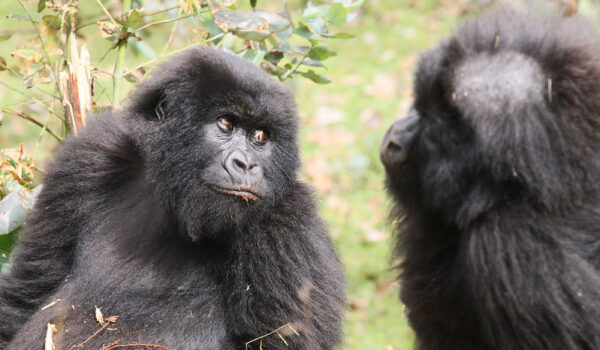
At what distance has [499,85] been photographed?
9.89 ft

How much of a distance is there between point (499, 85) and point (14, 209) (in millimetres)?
2785

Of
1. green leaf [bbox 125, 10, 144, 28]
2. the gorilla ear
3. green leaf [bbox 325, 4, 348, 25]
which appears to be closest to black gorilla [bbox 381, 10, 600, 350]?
green leaf [bbox 325, 4, 348, 25]

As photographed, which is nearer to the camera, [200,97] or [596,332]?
[596,332]

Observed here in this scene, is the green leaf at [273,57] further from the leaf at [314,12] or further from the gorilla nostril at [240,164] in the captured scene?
the gorilla nostril at [240,164]

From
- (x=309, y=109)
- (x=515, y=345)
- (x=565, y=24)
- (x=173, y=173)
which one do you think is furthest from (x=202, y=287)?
(x=309, y=109)

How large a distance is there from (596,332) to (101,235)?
2611 millimetres

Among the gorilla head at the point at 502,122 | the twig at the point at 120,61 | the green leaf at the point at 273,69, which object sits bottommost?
the green leaf at the point at 273,69

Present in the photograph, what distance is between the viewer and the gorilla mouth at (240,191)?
12.1 ft

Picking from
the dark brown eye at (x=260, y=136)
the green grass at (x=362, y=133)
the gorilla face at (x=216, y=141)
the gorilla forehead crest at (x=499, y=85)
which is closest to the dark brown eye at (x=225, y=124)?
the gorilla face at (x=216, y=141)

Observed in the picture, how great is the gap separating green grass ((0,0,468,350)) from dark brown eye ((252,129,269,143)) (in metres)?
1.84

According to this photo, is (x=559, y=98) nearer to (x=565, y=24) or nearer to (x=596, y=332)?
(x=565, y=24)

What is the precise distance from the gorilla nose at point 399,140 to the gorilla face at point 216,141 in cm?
79

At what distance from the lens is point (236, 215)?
373 centimetres

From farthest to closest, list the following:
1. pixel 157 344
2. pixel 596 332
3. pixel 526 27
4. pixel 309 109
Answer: pixel 309 109, pixel 157 344, pixel 526 27, pixel 596 332
